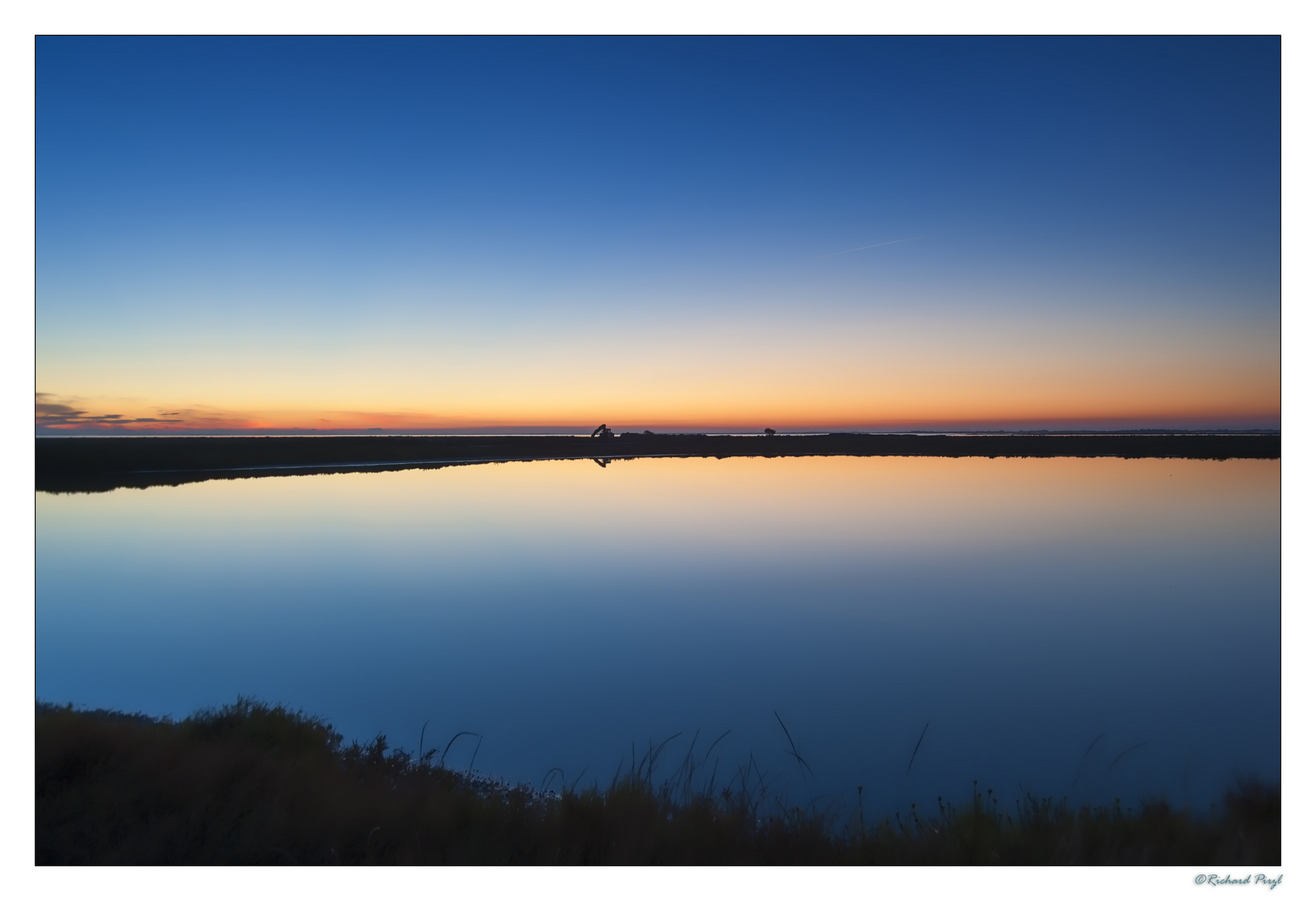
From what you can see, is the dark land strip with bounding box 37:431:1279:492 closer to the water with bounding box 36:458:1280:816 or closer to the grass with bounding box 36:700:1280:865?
the water with bounding box 36:458:1280:816

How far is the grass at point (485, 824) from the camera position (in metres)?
3.79

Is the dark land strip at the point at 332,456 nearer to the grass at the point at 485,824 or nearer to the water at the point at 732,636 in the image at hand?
the water at the point at 732,636

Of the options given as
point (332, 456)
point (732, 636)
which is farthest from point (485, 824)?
point (332, 456)

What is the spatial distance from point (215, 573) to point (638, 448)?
43.0 metres

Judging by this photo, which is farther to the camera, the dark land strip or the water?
the dark land strip

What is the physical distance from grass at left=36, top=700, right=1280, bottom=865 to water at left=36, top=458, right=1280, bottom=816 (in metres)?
0.90

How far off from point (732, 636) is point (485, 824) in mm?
5198

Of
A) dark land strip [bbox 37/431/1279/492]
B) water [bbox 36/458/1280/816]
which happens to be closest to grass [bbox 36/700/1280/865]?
water [bbox 36/458/1280/816]

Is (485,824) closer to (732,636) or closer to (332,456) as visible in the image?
(732,636)

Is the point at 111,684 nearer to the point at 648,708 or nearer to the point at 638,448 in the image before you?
the point at 648,708

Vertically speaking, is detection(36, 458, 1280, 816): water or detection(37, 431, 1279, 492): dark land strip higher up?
detection(37, 431, 1279, 492): dark land strip

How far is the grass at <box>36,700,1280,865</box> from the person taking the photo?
3.79 m

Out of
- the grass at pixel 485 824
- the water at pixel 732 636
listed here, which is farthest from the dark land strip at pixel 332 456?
the grass at pixel 485 824

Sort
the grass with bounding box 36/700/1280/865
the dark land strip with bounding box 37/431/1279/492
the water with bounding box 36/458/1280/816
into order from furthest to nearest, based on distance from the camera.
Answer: the dark land strip with bounding box 37/431/1279/492 → the water with bounding box 36/458/1280/816 → the grass with bounding box 36/700/1280/865
